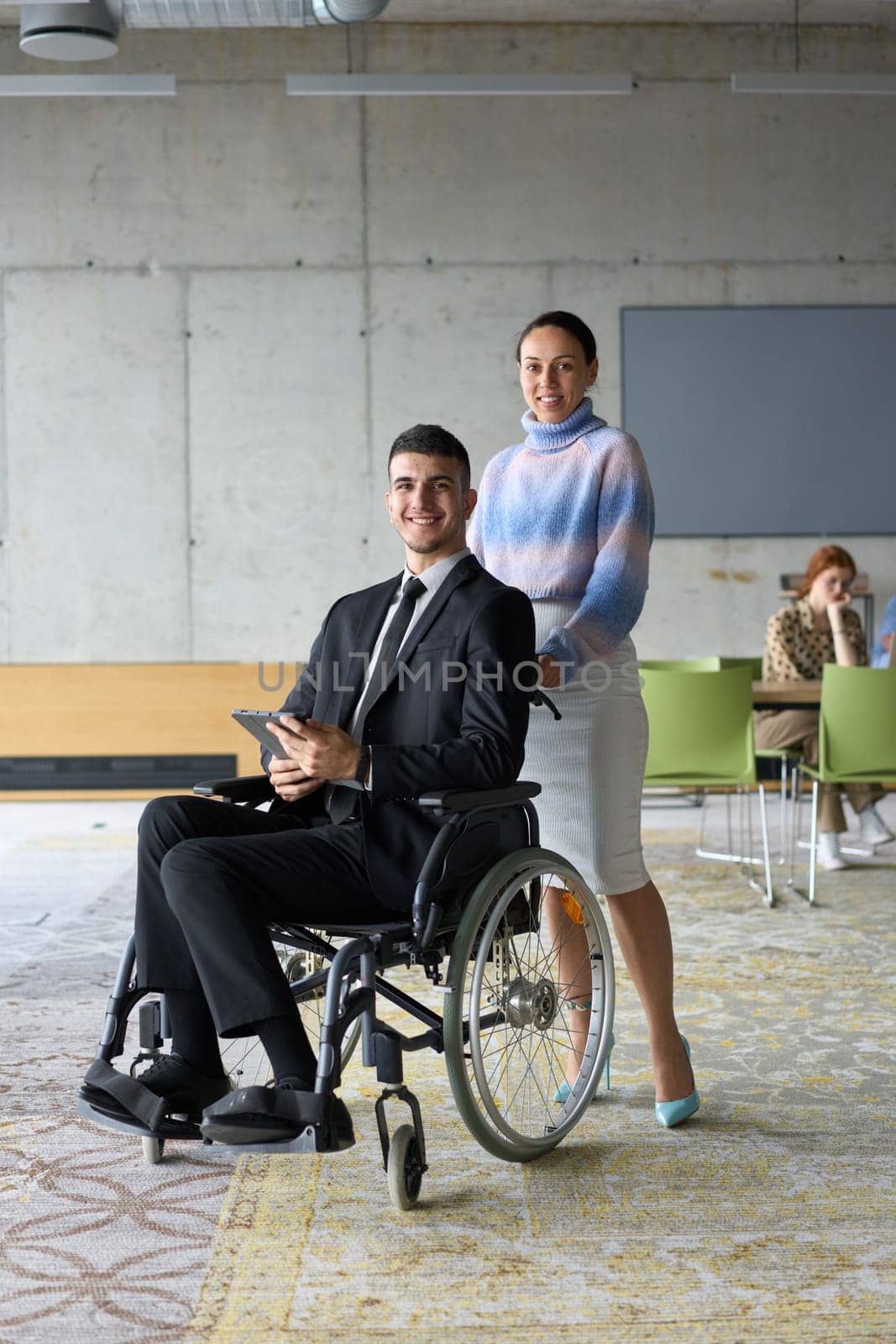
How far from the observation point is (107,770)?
7.68 m

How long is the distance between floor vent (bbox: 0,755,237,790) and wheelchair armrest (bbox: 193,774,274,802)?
17.3ft

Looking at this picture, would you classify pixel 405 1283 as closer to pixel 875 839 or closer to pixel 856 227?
pixel 875 839

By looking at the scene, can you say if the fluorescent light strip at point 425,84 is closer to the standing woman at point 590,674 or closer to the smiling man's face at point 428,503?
the standing woman at point 590,674

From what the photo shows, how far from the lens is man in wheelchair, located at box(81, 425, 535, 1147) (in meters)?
2.06

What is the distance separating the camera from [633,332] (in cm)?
784

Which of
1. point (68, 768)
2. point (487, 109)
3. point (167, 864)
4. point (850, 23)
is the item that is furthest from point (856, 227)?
point (167, 864)

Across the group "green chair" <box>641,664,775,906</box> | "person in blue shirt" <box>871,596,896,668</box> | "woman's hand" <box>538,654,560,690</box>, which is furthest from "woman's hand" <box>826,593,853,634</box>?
"woman's hand" <box>538,654,560,690</box>

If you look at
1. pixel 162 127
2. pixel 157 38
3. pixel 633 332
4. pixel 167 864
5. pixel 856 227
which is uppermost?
pixel 157 38

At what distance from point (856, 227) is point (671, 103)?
1270 mm

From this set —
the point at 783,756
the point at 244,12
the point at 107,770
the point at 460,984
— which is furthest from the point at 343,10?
the point at 460,984

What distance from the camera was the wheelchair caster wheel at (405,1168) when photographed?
2115 mm

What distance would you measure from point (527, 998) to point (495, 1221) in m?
0.38

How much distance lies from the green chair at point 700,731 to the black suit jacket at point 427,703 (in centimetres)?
233

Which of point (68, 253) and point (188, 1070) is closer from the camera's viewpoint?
point (188, 1070)
